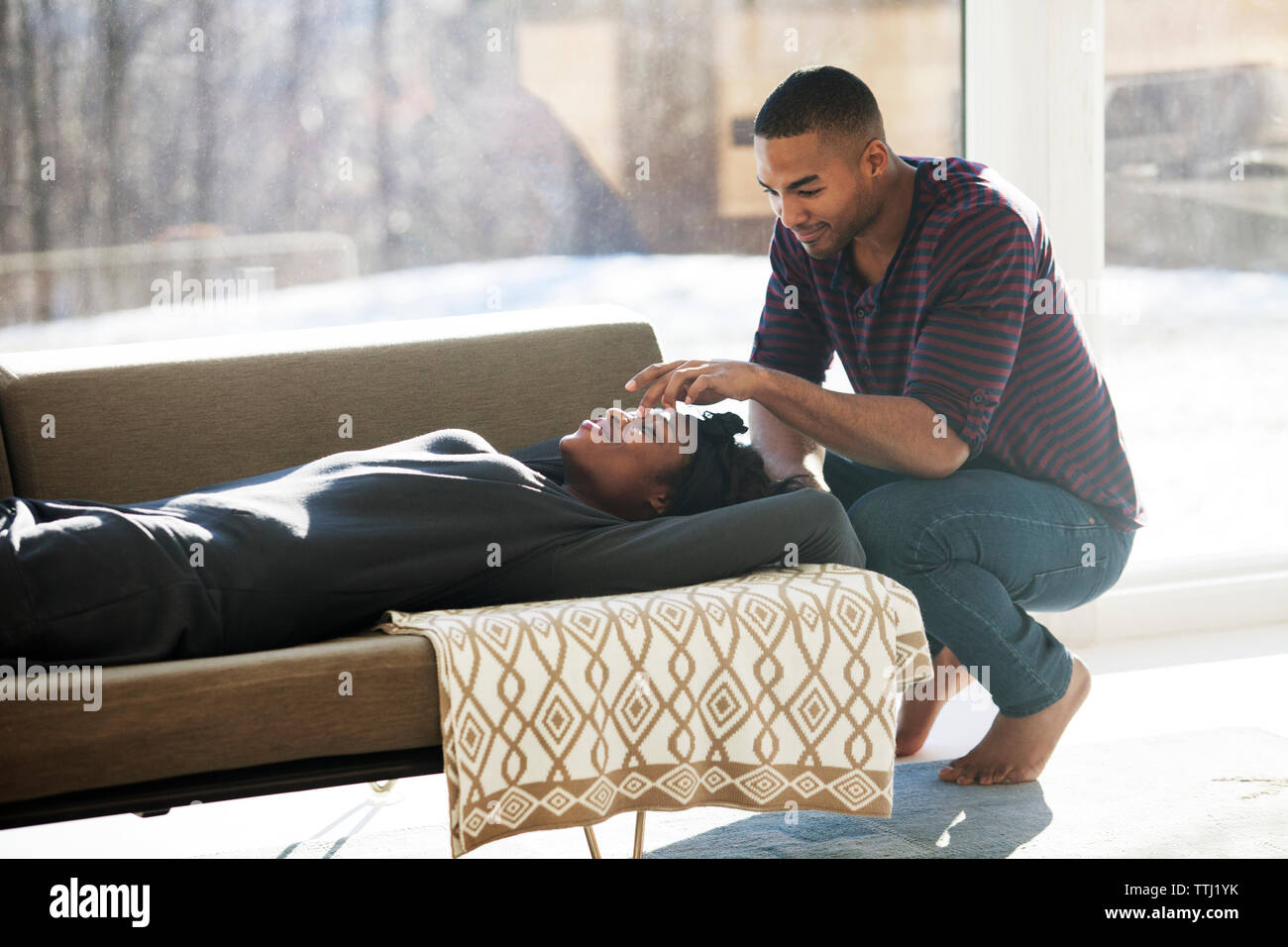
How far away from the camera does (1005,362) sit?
2254 millimetres

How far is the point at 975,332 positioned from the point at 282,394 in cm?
111

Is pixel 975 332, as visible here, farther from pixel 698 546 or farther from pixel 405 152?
pixel 405 152

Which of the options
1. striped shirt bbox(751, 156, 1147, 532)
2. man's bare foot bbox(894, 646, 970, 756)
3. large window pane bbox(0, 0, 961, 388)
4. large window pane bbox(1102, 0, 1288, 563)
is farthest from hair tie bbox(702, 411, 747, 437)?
large window pane bbox(1102, 0, 1288, 563)

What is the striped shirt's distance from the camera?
2.25 metres

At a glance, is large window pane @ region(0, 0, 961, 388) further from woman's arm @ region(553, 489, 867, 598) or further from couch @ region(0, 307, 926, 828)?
woman's arm @ region(553, 489, 867, 598)

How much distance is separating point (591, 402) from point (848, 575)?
71cm

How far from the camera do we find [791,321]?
2643 mm

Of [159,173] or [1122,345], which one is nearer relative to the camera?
[159,173]

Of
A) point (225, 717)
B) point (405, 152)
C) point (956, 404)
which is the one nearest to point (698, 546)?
point (956, 404)

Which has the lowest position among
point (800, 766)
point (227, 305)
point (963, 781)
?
point (963, 781)

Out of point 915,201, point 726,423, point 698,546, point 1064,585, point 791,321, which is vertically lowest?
point 1064,585

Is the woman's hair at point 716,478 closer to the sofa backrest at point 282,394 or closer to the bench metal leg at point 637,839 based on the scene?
the sofa backrest at point 282,394

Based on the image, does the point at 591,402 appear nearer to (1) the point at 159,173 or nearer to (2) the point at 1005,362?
(2) the point at 1005,362
